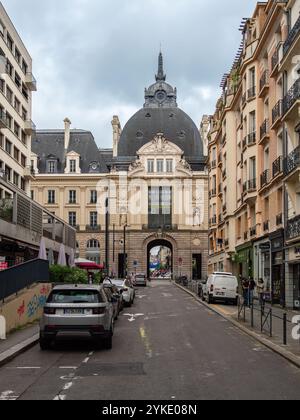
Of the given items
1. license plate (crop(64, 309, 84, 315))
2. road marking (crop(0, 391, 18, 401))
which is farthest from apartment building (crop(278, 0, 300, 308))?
road marking (crop(0, 391, 18, 401))

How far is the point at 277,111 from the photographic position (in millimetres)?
32656

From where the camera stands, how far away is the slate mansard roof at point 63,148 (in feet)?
312

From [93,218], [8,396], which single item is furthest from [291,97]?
[93,218]

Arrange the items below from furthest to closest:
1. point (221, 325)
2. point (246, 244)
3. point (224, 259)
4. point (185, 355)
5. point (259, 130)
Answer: point (224, 259) → point (246, 244) → point (259, 130) → point (221, 325) → point (185, 355)

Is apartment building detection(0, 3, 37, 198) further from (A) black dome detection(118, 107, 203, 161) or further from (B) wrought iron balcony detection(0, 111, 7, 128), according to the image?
(A) black dome detection(118, 107, 203, 161)

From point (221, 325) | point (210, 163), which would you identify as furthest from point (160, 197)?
point (221, 325)

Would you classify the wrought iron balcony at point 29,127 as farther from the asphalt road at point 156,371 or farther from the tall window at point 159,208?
the asphalt road at point 156,371

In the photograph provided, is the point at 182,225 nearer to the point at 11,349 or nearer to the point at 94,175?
the point at 94,175

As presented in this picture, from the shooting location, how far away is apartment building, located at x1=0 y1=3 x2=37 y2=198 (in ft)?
162

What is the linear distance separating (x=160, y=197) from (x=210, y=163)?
1113 inches

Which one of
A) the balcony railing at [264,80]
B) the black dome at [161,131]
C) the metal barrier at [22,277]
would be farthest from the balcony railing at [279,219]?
the black dome at [161,131]

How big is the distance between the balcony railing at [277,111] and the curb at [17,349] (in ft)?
64.9

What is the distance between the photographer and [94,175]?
92.0 m

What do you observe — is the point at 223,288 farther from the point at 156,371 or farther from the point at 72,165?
the point at 72,165
